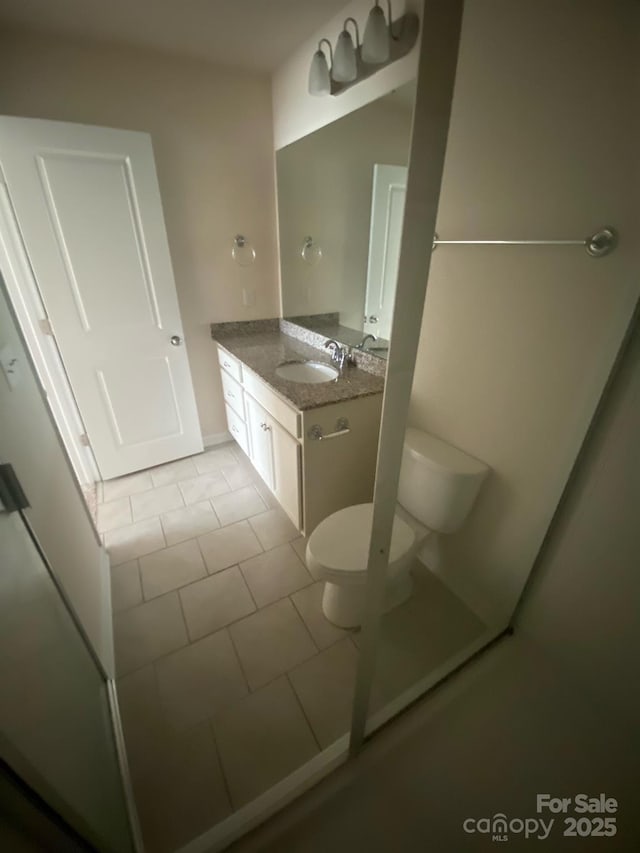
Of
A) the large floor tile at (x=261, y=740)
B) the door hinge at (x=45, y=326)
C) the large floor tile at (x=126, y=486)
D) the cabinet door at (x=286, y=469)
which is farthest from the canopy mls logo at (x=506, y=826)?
the door hinge at (x=45, y=326)

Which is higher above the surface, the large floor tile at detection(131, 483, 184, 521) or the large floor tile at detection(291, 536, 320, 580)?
the large floor tile at detection(291, 536, 320, 580)

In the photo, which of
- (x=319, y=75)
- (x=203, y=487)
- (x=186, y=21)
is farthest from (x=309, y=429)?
(x=186, y=21)

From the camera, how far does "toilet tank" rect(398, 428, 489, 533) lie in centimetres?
124

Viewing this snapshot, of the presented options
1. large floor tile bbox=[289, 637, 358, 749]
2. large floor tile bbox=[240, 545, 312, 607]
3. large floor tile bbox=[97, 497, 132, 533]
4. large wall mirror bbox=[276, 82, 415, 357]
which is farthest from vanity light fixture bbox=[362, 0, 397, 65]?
large floor tile bbox=[97, 497, 132, 533]

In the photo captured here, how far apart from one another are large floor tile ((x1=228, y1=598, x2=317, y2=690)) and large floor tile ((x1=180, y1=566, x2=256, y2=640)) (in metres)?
0.06

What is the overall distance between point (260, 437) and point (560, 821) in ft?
5.87

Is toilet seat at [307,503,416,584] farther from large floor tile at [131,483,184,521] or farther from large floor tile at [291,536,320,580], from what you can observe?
large floor tile at [131,483,184,521]

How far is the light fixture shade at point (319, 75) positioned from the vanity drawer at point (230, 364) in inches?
51.9

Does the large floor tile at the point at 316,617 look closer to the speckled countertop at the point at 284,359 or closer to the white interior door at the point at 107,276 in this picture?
the speckled countertop at the point at 284,359

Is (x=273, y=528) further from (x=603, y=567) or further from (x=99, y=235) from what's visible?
(x=99, y=235)

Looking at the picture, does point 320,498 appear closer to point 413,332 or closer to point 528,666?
point 528,666

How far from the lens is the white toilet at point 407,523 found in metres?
→ 1.23

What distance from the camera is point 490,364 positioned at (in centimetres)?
116

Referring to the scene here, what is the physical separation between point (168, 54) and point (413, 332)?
2.31 m
